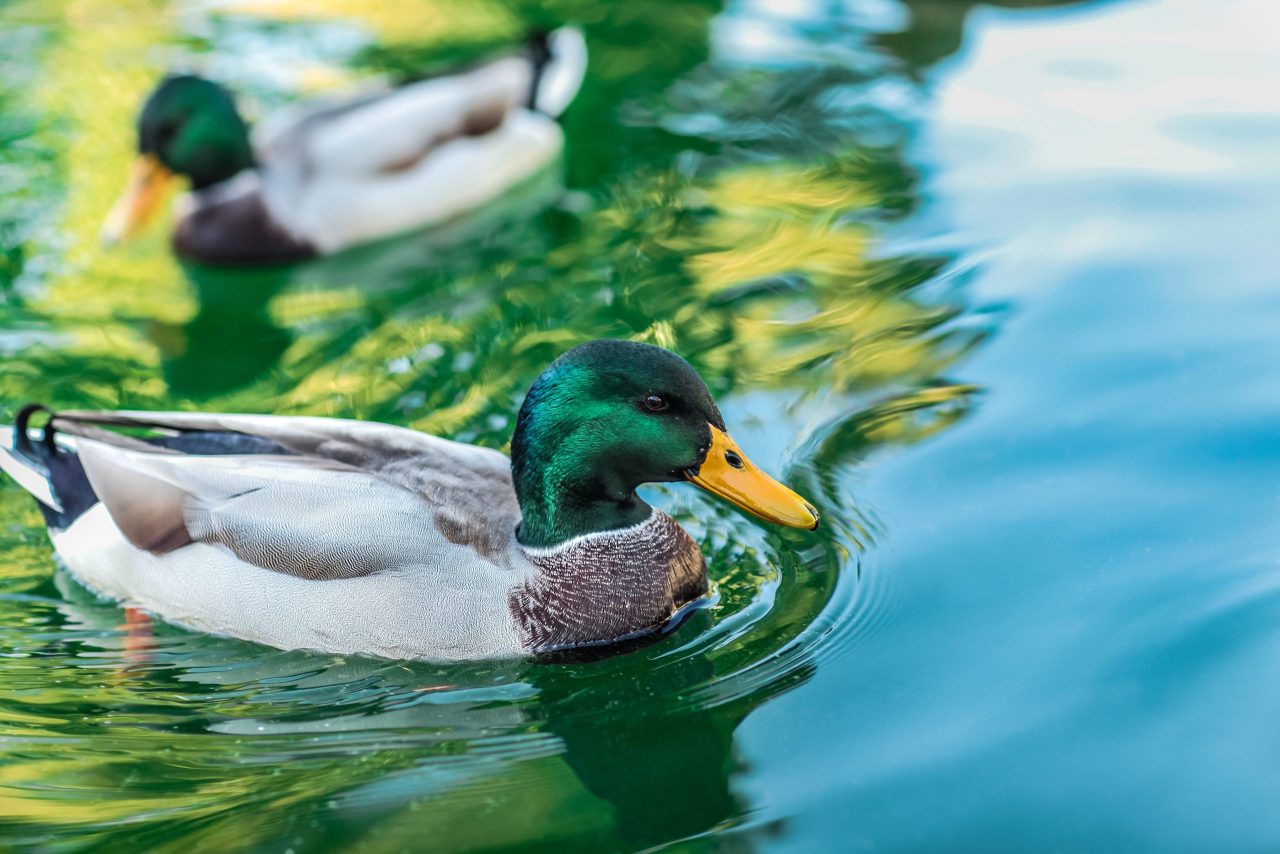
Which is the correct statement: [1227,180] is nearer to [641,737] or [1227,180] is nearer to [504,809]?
[641,737]

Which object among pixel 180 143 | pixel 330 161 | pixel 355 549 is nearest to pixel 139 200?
pixel 180 143

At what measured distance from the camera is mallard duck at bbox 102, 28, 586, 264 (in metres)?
7.62

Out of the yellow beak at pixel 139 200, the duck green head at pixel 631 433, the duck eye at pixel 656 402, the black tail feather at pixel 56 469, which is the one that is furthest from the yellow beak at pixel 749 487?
the yellow beak at pixel 139 200

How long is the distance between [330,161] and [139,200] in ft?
3.00

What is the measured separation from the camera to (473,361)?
6.23 metres

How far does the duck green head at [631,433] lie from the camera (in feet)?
14.2

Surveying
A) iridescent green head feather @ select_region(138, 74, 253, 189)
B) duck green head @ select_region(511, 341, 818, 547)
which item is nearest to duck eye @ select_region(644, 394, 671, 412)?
duck green head @ select_region(511, 341, 818, 547)

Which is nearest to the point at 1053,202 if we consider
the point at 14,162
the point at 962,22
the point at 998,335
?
the point at 998,335

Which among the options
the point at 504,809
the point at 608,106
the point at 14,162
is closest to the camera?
the point at 504,809

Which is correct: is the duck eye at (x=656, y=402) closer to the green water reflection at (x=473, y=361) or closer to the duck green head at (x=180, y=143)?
the green water reflection at (x=473, y=361)

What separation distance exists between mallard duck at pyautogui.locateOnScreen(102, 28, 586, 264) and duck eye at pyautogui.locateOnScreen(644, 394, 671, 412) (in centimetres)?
Result: 373

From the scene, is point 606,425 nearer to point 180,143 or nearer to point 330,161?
point 330,161

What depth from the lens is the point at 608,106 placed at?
8.73 metres

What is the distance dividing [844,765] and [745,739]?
0.92 feet
